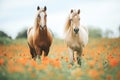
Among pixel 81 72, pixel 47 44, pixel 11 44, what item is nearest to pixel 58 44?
pixel 47 44

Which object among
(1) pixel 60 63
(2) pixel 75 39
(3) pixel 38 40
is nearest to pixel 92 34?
(2) pixel 75 39

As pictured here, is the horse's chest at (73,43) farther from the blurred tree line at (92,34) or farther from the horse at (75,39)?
the blurred tree line at (92,34)

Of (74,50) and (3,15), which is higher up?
(3,15)

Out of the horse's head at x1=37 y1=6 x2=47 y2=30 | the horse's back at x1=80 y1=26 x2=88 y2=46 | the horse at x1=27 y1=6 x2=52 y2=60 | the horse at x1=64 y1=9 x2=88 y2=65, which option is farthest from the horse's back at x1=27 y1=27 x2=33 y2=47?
the horse's back at x1=80 y1=26 x2=88 y2=46

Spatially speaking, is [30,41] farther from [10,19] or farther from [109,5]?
[109,5]

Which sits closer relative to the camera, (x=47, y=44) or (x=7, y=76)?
(x=7, y=76)

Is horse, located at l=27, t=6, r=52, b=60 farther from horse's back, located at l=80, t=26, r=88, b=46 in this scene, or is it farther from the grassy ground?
horse's back, located at l=80, t=26, r=88, b=46

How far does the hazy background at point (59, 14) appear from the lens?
4.21 m

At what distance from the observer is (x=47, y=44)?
424 cm

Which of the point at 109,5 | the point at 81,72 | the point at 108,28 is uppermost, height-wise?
the point at 109,5

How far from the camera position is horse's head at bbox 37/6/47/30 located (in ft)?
13.0

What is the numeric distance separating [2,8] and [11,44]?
461 millimetres

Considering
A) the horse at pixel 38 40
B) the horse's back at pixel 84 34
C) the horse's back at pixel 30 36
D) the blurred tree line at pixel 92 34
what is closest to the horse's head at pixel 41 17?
the horse at pixel 38 40

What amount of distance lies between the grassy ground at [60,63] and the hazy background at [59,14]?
17cm
